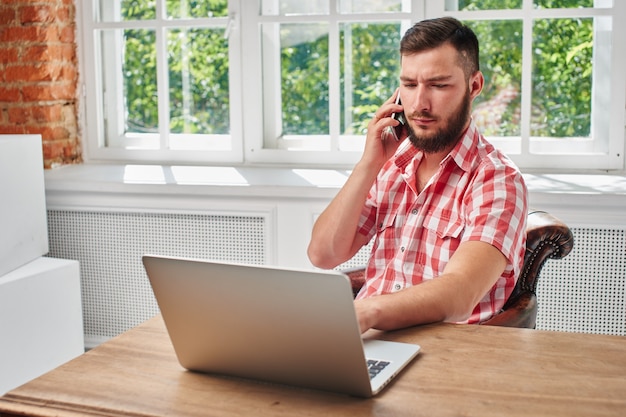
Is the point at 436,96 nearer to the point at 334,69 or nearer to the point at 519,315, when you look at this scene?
the point at 519,315

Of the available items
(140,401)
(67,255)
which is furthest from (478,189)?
(67,255)

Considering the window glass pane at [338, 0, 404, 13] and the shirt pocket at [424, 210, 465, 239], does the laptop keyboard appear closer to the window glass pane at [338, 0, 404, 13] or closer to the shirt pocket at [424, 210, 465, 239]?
the shirt pocket at [424, 210, 465, 239]

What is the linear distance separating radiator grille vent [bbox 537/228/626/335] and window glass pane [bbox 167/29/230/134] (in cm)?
159

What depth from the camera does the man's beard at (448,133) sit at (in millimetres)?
2193

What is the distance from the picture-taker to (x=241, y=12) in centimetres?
365

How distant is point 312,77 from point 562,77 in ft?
3.42

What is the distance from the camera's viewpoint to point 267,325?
1360 mm

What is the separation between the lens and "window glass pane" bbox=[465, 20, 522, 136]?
11.3 feet

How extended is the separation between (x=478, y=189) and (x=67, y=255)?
220 centimetres

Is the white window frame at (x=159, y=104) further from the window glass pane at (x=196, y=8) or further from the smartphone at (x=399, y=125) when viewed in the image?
the smartphone at (x=399, y=125)

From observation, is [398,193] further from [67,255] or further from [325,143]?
[67,255]

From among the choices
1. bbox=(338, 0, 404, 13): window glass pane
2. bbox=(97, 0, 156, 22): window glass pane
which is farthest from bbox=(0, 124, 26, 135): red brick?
bbox=(338, 0, 404, 13): window glass pane

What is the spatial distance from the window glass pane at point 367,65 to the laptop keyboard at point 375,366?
227cm

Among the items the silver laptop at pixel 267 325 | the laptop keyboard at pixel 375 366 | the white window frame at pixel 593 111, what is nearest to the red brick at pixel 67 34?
the white window frame at pixel 593 111
